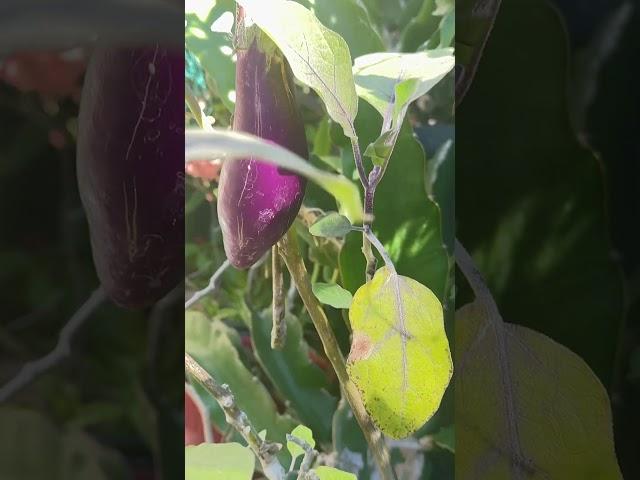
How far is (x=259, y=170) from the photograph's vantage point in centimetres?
116

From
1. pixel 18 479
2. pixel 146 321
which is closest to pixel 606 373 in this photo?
pixel 146 321

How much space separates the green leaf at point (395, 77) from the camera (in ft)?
3.87

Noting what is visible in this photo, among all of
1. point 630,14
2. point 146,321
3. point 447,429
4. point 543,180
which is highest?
point 630,14

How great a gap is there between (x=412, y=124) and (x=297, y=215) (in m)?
0.25

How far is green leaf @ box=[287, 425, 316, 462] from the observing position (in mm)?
1217

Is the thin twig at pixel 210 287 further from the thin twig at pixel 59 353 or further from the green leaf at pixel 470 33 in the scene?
the green leaf at pixel 470 33

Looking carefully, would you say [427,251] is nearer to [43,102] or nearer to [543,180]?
[543,180]

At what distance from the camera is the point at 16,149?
116cm

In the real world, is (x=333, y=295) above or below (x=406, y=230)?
below

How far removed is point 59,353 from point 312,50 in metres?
0.66

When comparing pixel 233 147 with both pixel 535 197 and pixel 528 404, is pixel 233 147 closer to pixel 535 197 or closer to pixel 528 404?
pixel 535 197

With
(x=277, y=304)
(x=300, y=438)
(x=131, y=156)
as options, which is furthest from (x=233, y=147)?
(x=300, y=438)

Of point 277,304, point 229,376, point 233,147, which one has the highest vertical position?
point 233,147

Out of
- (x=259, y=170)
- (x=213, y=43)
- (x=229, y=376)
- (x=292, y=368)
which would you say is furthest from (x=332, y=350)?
(x=213, y=43)
